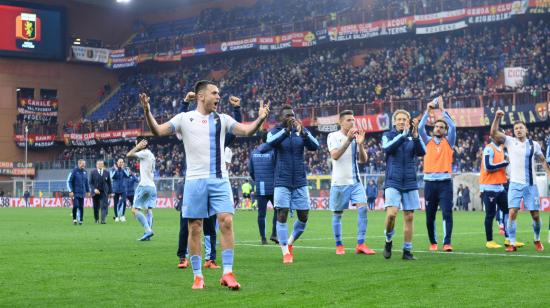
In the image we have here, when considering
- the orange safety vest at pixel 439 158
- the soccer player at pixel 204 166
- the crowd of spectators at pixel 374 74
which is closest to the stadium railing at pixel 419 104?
the crowd of spectators at pixel 374 74

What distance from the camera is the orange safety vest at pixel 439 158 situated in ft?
55.3

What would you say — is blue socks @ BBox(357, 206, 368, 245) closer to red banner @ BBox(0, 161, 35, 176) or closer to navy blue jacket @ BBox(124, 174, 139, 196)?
navy blue jacket @ BBox(124, 174, 139, 196)

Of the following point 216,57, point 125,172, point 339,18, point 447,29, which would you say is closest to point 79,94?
point 216,57

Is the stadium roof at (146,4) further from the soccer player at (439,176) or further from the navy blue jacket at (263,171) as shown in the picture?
the soccer player at (439,176)

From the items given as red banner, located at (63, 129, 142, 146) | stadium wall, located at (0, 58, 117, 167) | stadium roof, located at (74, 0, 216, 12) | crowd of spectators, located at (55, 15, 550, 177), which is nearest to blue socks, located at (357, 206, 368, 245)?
crowd of spectators, located at (55, 15, 550, 177)

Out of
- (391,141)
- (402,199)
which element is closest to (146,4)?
(391,141)

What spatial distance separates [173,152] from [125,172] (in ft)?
118

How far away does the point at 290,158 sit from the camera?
1507cm

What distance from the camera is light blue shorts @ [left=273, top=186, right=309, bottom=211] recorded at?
14.9 metres

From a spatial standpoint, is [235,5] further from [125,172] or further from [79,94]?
[125,172]

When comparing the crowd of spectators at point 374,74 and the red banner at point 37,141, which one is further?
the red banner at point 37,141

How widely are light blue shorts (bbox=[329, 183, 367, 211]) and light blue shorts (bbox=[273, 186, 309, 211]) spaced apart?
44.0 inches

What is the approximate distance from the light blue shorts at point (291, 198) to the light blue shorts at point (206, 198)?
13.4 feet

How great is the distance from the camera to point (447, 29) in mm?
56344
